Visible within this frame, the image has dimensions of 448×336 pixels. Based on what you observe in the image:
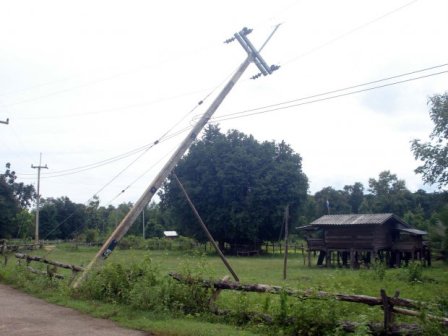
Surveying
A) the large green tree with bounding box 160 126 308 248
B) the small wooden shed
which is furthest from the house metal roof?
the large green tree with bounding box 160 126 308 248

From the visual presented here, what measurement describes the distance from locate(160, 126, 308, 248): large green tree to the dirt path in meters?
39.3

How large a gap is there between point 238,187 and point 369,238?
19.7 meters

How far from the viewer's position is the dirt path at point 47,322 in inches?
392

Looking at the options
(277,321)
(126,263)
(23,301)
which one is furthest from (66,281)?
(277,321)

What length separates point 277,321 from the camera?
10.0 meters

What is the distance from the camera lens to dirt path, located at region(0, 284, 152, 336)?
995 cm

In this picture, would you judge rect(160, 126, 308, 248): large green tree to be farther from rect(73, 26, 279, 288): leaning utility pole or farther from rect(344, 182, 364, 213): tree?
rect(344, 182, 364, 213): tree

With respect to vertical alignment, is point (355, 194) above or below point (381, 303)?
above

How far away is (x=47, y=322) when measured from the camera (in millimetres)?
11133

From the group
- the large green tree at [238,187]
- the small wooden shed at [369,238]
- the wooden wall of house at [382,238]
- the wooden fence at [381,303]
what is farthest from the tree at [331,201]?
the wooden fence at [381,303]

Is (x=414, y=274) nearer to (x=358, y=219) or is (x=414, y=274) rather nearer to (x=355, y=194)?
(x=358, y=219)

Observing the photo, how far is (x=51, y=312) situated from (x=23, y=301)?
2.54m

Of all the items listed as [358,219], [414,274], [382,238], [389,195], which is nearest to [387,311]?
[414,274]

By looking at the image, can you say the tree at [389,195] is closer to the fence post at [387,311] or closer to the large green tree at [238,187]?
the large green tree at [238,187]
